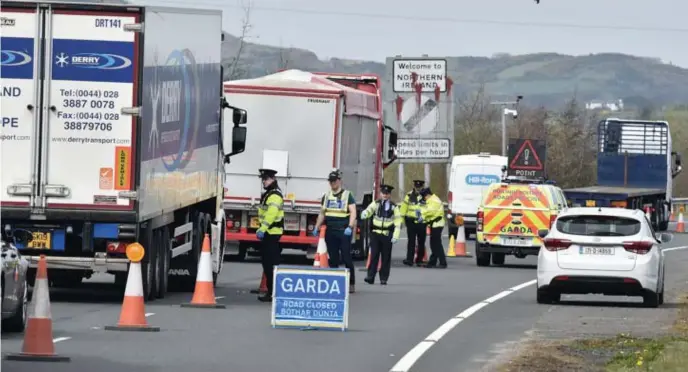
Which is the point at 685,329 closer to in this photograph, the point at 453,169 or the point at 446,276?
the point at 446,276

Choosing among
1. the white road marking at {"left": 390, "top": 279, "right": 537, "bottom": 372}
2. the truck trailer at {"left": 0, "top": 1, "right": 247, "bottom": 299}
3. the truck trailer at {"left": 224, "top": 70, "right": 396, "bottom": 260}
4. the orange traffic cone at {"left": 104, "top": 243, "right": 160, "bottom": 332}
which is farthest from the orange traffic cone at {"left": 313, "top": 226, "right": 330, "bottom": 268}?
the truck trailer at {"left": 224, "top": 70, "right": 396, "bottom": 260}

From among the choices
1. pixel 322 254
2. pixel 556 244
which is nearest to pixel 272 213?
pixel 322 254

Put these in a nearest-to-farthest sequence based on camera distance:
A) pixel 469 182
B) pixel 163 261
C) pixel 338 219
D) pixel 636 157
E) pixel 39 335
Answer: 1. pixel 39 335
2. pixel 163 261
3. pixel 338 219
4. pixel 469 182
5. pixel 636 157

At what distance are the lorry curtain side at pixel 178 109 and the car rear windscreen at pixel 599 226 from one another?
16.5 ft

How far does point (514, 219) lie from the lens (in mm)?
35969

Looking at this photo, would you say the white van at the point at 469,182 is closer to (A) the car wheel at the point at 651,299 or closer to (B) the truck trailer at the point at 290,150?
(B) the truck trailer at the point at 290,150

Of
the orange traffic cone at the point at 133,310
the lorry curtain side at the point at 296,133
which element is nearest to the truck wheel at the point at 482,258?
the lorry curtain side at the point at 296,133

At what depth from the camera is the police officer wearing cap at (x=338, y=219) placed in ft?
82.5

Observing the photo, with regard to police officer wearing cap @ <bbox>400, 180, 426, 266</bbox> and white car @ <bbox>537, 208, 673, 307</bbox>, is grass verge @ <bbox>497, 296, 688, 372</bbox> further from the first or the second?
police officer wearing cap @ <bbox>400, 180, 426, 266</bbox>

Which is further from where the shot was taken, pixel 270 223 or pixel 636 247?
pixel 636 247

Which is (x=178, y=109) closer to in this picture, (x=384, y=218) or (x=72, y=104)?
(x=72, y=104)

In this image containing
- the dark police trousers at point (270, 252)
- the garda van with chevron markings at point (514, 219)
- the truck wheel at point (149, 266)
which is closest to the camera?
the truck wheel at point (149, 266)

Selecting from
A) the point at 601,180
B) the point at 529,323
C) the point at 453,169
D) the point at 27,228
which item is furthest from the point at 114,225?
the point at 601,180

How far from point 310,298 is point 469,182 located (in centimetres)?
3089
